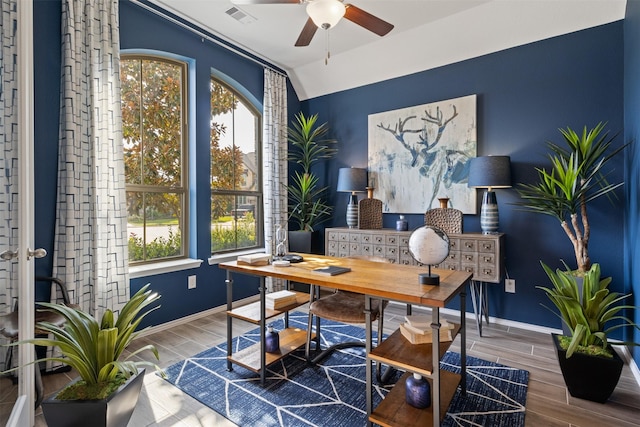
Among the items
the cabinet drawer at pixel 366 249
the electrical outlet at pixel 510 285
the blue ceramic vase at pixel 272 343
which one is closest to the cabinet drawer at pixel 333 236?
the cabinet drawer at pixel 366 249

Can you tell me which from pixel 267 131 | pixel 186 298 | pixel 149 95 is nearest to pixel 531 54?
pixel 267 131

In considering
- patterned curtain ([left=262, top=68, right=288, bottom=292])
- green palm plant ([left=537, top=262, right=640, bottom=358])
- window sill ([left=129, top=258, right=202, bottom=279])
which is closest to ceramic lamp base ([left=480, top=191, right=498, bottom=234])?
green palm plant ([left=537, top=262, right=640, bottom=358])

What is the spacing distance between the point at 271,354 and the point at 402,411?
1.02 metres

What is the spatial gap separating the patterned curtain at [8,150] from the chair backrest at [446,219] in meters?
3.17

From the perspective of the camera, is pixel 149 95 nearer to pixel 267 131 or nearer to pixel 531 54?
pixel 267 131

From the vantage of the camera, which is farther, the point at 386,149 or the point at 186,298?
the point at 386,149

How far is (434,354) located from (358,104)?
3366 mm

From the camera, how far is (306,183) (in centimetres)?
415

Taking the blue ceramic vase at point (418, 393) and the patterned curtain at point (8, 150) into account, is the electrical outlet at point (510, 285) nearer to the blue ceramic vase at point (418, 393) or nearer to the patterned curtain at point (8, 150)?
the blue ceramic vase at point (418, 393)

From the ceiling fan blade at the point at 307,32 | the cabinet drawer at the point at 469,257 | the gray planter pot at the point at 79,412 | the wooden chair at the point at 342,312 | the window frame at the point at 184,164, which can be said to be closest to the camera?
the gray planter pot at the point at 79,412

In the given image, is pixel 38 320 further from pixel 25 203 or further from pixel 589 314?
pixel 589 314

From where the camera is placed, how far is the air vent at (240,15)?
3045mm

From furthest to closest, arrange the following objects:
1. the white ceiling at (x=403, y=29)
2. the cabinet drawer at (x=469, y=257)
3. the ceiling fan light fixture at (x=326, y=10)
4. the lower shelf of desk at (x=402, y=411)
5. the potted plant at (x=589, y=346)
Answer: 1. the cabinet drawer at (x=469, y=257)
2. the white ceiling at (x=403, y=29)
3. the ceiling fan light fixture at (x=326, y=10)
4. the potted plant at (x=589, y=346)
5. the lower shelf of desk at (x=402, y=411)

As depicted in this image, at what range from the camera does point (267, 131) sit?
4.01 metres
